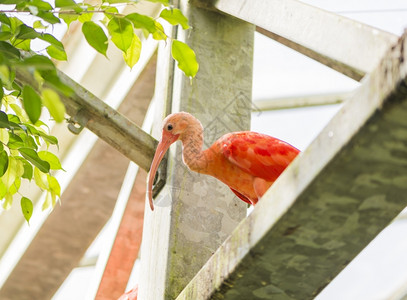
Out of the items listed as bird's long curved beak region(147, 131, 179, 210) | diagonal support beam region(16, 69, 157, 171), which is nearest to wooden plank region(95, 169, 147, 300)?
diagonal support beam region(16, 69, 157, 171)

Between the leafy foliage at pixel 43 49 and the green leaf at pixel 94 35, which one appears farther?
the green leaf at pixel 94 35

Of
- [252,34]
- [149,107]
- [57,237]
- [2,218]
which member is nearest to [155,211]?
[252,34]

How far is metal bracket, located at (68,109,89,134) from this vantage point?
12.8 ft

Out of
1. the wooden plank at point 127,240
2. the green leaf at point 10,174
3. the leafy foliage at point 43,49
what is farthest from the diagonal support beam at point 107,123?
the wooden plank at point 127,240

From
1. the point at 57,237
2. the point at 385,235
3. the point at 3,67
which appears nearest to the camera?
the point at 3,67

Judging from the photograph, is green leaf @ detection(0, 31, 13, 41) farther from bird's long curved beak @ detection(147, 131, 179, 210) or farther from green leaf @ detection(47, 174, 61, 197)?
bird's long curved beak @ detection(147, 131, 179, 210)

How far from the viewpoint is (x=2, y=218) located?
23.2 feet

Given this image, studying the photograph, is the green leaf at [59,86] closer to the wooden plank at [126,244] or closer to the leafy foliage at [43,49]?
the leafy foliage at [43,49]

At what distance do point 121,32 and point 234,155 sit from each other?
1.03 meters

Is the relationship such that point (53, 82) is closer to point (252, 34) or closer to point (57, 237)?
point (252, 34)

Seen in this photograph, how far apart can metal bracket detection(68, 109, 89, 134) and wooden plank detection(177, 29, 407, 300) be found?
1.31 meters

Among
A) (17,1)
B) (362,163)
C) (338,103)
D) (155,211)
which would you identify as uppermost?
(338,103)

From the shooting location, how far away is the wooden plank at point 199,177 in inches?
146

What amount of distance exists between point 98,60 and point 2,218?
1560mm
